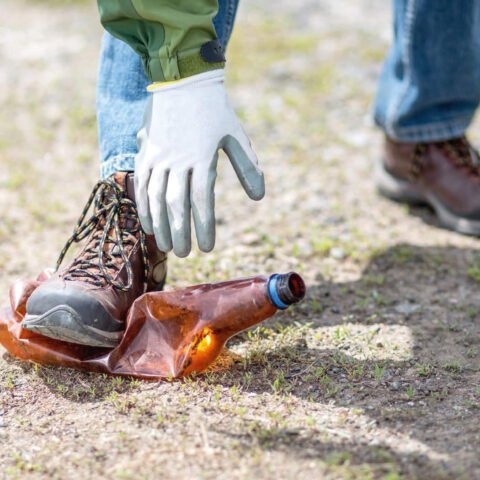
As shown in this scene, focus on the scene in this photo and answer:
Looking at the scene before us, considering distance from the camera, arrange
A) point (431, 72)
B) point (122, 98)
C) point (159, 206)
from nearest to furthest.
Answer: point (159, 206) < point (122, 98) < point (431, 72)

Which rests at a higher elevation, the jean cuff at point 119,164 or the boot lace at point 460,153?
the jean cuff at point 119,164

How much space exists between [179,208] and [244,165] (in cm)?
20

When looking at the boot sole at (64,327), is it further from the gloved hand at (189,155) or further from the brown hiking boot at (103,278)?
the gloved hand at (189,155)

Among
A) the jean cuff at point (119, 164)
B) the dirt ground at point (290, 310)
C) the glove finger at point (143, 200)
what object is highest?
the jean cuff at point (119, 164)

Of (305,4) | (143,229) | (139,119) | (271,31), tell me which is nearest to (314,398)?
(143,229)

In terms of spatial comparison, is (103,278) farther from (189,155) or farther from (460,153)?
(460,153)

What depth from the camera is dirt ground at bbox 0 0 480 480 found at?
1.76m

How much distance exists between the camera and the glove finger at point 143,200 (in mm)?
2119

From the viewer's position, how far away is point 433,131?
Result: 310 cm

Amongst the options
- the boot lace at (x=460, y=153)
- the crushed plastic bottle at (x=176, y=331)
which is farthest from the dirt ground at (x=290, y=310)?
the boot lace at (x=460, y=153)

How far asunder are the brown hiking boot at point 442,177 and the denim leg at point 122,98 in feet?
3.59

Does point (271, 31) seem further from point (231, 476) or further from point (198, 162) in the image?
point (231, 476)

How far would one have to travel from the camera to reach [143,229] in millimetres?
2164

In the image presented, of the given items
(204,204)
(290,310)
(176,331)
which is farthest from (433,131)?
(176,331)
